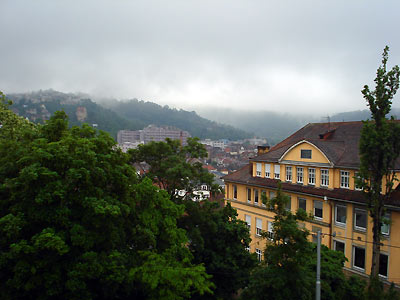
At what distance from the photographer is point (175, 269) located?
14031mm

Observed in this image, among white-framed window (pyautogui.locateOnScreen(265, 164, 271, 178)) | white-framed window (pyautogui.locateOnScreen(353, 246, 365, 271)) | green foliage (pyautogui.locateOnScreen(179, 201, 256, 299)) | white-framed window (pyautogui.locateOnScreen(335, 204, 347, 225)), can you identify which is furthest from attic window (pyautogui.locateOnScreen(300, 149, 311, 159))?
green foliage (pyautogui.locateOnScreen(179, 201, 256, 299))

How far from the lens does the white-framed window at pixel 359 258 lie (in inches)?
1081

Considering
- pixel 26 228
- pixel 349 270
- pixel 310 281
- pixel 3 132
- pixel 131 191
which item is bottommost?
pixel 349 270

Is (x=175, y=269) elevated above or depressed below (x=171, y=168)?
below

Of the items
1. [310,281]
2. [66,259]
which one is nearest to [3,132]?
[66,259]

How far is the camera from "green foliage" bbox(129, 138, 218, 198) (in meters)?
25.0

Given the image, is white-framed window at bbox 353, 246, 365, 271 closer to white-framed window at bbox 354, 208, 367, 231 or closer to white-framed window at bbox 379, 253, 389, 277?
white-framed window at bbox 379, 253, 389, 277

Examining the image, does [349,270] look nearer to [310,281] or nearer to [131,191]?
[310,281]

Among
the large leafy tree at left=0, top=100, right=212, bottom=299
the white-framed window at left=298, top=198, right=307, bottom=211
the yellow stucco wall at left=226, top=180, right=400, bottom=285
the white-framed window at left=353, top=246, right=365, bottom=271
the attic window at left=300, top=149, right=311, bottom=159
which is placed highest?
the attic window at left=300, top=149, right=311, bottom=159

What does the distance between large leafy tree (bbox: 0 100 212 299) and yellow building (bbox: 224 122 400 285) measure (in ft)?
53.9

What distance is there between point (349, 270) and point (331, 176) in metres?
8.66

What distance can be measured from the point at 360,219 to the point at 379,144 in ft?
31.7

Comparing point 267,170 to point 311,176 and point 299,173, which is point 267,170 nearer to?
point 299,173

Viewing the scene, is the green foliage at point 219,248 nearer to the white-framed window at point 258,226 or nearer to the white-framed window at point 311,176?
the white-framed window at point 311,176
